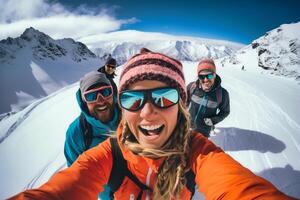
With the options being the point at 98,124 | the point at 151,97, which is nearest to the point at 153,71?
the point at 151,97

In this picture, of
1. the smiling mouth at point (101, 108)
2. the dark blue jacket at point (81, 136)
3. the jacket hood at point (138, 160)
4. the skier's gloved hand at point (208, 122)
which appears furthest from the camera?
the skier's gloved hand at point (208, 122)

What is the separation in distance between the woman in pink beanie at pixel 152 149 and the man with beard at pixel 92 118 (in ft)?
3.08

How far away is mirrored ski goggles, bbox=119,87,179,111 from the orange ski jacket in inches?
12.1

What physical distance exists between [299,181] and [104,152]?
316cm

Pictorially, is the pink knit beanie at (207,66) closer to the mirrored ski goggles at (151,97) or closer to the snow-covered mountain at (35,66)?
the mirrored ski goggles at (151,97)

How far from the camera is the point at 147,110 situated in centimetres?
147

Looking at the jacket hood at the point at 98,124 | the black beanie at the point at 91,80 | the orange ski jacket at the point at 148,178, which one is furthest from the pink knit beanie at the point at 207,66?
the orange ski jacket at the point at 148,178

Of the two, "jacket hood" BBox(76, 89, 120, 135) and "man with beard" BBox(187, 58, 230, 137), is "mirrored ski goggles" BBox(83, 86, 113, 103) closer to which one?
"jacket hood" BBox(76, 89, 120, 135)

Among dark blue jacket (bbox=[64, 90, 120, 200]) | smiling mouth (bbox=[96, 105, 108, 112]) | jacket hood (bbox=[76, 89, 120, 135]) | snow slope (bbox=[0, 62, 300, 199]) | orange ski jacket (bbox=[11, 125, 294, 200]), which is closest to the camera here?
orange ski jacket (bbox=[11, 125, 294, 200])

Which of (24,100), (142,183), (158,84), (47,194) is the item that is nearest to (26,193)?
(47,194)

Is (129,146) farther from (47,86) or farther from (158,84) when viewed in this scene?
(47,86)

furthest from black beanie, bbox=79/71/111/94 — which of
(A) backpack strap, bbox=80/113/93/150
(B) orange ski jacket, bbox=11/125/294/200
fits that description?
(B) orange ski jacket, bbox=11/125/294/200

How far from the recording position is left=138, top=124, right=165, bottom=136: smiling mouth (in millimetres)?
1498

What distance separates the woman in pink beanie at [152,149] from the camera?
1.42 m
